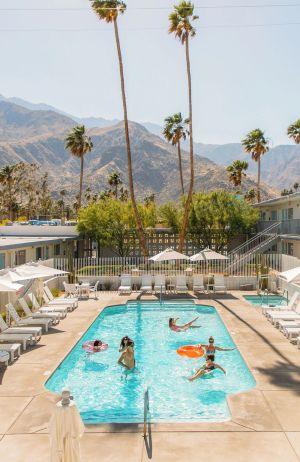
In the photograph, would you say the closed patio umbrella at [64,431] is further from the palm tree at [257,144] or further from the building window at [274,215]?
the palm tree at [257,144]

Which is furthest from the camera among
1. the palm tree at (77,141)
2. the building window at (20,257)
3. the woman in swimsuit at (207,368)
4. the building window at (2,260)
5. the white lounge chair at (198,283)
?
the palm tree at (77,141)

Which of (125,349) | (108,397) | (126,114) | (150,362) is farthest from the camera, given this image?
(126,114)

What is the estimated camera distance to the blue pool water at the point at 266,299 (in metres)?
21.7

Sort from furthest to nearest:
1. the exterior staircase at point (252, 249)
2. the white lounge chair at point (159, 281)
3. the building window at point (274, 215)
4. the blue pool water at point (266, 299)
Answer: the building window at point (274, 215) < the exterior staircase at point (252, 249) < the white lounge chair at point (159, 281) < the blue pool water at point (266, 299)

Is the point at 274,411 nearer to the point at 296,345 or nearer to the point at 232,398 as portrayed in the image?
the point at 232,398

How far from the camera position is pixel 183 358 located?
13984 mm

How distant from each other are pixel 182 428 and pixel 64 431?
3.15 metres

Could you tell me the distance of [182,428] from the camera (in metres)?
8.14

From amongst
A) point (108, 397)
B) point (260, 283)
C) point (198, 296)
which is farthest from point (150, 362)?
point (260, 283)

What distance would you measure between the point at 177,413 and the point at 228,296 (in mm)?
13857

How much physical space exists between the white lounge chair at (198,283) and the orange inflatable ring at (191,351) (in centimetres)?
990

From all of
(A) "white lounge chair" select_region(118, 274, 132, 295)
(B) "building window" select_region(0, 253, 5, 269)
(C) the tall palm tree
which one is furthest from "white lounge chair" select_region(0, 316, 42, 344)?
(C) the tall palm tree

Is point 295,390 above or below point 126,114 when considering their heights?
below

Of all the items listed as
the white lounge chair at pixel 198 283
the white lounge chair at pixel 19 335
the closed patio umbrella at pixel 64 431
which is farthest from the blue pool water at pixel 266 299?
the closed patio umbrella at pixel 64 431
